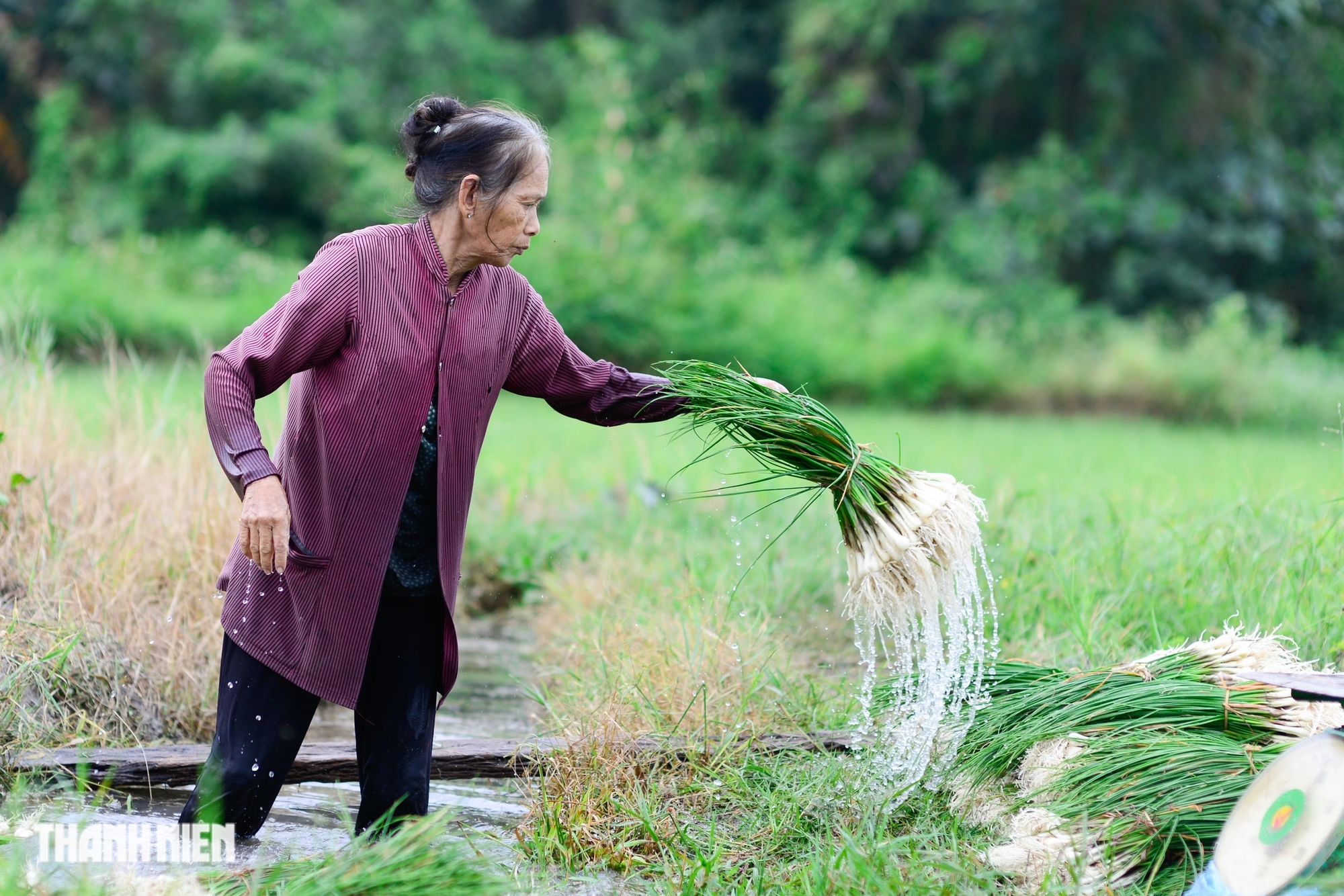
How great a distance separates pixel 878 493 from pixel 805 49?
16.9 meters

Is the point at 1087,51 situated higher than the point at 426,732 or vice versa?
the point at 1087,51

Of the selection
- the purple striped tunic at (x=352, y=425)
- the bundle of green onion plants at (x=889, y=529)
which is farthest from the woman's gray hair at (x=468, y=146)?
the bundle of green onion plants at (x=889, y=529)

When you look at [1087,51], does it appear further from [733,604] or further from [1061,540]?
[733,604]

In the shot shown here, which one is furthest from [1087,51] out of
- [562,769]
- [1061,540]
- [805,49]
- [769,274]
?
[562,769]

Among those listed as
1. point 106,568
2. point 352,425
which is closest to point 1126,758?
point 352,425

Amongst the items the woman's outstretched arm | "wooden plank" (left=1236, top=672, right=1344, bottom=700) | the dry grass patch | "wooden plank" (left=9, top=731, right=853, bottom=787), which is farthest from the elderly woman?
"wooden plank" (left=1236, top=672, right=1344, bottom=700)

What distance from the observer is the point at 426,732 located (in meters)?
3.02

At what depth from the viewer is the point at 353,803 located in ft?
11.9

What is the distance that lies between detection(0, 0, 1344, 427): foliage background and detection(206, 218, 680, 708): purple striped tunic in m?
11.5

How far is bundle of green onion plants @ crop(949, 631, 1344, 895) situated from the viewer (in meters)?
2.65

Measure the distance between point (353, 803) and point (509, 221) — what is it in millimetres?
1780

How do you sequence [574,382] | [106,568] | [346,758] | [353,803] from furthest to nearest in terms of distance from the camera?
[106,568] < [353,803] < [346,758] < [574,382]

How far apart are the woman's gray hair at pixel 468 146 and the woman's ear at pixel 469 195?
0.4 inches

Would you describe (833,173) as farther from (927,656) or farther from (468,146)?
(468,146)
